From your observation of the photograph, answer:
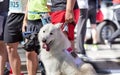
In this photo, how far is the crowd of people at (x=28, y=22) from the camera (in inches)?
194

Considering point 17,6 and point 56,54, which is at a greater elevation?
point 17,6

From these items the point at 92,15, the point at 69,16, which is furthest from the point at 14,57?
the point at 92,15

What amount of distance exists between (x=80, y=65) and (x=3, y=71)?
1.63 meters

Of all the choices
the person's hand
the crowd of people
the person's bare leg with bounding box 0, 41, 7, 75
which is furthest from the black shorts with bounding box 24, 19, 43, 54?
the person's bare leg with bounding box 0, 41, 7, 75

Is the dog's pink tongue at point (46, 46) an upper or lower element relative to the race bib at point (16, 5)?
lower

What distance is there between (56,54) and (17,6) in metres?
1.22

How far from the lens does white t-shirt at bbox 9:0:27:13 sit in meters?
5.29

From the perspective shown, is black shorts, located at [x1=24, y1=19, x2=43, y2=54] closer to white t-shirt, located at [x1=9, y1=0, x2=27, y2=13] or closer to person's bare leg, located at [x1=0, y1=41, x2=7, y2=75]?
white t-shirt, located at [x1=9, y1=0, x2=27, y2=13]

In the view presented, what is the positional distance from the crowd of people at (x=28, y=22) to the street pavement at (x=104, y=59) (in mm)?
979

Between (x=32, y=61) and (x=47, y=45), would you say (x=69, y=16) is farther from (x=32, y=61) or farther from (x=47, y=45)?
(x=32, y=61)

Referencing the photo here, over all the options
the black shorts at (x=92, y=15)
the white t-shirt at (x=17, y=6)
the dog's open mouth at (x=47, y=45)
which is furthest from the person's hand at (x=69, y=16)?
the black shorts at (x=92, y=15)

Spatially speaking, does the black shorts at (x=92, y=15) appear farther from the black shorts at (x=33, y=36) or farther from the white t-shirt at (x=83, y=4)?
the black shorts at (x=33, y=36)

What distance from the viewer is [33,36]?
4996mm

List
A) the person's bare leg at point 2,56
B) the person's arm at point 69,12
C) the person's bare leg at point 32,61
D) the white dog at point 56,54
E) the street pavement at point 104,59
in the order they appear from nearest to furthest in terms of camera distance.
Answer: the white dog at point 56,54 < the person's arm at point 69,12 < the person's bare leg at point 32,61 < the person's bare leg at point 2,56 < the street pavement at point 104,59
